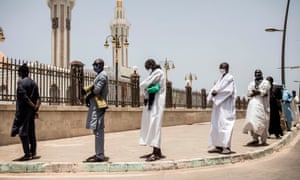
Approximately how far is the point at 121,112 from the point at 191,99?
829 cm

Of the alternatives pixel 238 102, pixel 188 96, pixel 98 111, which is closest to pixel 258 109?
pixel 98 111

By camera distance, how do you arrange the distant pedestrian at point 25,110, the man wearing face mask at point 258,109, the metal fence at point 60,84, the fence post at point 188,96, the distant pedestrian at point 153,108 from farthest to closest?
the fence post at point 188,96 < the metal fence at point 60,84 < the man wearing face mask at point 258,109 < the distant pedestrian at point 25,110 < the distant pedestrian at point 153,108

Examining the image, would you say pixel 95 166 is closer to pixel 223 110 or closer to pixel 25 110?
pixel 25 110

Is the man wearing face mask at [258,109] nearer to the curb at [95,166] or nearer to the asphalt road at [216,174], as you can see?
the asphalt road at [216,174]

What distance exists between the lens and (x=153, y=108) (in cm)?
594

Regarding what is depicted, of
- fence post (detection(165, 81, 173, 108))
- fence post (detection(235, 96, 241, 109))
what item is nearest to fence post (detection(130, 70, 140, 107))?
fence post (detection(165, 81, 173, 108))

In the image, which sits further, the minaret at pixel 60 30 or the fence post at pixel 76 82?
the minaret at pixel 60 30

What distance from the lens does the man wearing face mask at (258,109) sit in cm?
792

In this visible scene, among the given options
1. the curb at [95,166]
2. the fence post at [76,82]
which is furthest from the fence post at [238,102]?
the curb at [95,166]

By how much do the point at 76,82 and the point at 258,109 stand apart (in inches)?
245

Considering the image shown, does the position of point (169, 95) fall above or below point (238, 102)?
above

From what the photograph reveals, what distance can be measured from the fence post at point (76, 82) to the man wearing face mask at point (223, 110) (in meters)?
6.02

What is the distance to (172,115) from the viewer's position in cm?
1898

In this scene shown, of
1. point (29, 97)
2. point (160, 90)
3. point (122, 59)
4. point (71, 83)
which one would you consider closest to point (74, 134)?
point (71, 83)
